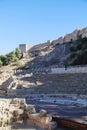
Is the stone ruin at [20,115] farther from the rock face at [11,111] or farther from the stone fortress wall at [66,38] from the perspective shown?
the stone fortress wall at [66,38]

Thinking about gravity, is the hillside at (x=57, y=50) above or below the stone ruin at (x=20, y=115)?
above

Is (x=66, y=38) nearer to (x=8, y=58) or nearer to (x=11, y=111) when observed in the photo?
(x=8, y=58)

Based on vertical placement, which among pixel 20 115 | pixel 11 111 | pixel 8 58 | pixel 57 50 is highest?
pixel 57 50

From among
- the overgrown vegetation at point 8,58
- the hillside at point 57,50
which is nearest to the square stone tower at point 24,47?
the hillside at point 57,50

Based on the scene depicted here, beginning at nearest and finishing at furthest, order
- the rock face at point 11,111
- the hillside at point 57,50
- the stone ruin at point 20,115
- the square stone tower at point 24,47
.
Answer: the stone ruin at point 20,115 → the rock face at point 11,111 → the hillside at point 57,50 → the square stone tower at point 24,47

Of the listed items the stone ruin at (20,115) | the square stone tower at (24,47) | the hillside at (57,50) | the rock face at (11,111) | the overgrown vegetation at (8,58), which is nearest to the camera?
the stone ruin at (20,115)


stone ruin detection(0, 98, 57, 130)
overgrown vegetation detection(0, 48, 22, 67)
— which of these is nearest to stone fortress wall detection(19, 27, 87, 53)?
overgrown vegetation detection(0, 48, 22, 67)

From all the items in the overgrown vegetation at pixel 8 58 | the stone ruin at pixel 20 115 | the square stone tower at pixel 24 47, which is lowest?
the stone ruin at pixel 20 115

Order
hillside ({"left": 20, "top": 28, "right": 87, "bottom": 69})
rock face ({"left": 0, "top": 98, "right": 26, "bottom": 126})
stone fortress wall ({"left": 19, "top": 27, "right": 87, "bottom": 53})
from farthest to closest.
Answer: stone fortress wall ({"left": 19, "top": 27, "right": 87, "bottom": 53}) → hillside ({"left": 20, "top": 28, "right": 87, "bottom": 69}) → rock face ({"left": 0, "top": 98, "right": 26, "bottom": 126})

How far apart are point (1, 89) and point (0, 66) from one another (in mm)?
24915

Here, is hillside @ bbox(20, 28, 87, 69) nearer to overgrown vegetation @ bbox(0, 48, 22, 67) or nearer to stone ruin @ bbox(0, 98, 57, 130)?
overgrown vegetation @ bbox(0, 48, 22, 67)

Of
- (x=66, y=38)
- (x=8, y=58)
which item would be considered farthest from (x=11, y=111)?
(x=66, y=38)

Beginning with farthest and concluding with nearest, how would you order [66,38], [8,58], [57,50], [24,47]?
[24,47] < [66,38] < [8,58] < [57,50]

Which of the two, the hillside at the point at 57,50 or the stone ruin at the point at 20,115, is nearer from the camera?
the stone ruin at the point at 20,115
